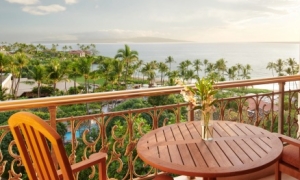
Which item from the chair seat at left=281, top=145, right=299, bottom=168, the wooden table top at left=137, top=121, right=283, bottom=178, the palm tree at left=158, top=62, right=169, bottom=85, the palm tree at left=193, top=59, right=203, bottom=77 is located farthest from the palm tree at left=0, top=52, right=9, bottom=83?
the chair seat at left=281, top=145, right=299, bottom=168

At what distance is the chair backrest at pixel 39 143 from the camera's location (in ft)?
3.79

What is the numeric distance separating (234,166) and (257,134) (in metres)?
0.63

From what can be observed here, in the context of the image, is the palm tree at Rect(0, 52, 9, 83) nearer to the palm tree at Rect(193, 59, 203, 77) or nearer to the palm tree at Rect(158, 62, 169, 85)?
the palm tree at Rect(158, 62, 169, 85)

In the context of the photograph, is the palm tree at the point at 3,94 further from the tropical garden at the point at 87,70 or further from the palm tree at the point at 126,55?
the palm tree at the point at 126,55

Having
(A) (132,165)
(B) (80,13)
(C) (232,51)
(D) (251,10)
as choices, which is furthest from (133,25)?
(A) (132,165)

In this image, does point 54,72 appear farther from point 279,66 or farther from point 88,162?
point 88,162

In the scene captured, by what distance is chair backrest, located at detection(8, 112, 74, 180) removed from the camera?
115 cm

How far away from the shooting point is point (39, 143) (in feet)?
4.15

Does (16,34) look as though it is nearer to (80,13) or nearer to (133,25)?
(80,13)

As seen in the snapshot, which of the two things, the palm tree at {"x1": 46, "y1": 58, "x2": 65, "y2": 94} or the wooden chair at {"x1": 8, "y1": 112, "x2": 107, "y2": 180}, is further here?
the palm tree at {"x1": 46, "y1": 58, "x2": 65, "y2": 94}

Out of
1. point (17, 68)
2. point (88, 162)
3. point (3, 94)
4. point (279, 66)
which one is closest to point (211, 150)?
point (88, 162)

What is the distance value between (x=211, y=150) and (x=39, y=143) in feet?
3.59

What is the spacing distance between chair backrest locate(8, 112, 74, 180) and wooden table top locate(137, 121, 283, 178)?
67cm

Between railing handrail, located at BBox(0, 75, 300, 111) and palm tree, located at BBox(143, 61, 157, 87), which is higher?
railing handrail, located at BBox(0, 75, 300, 111)
